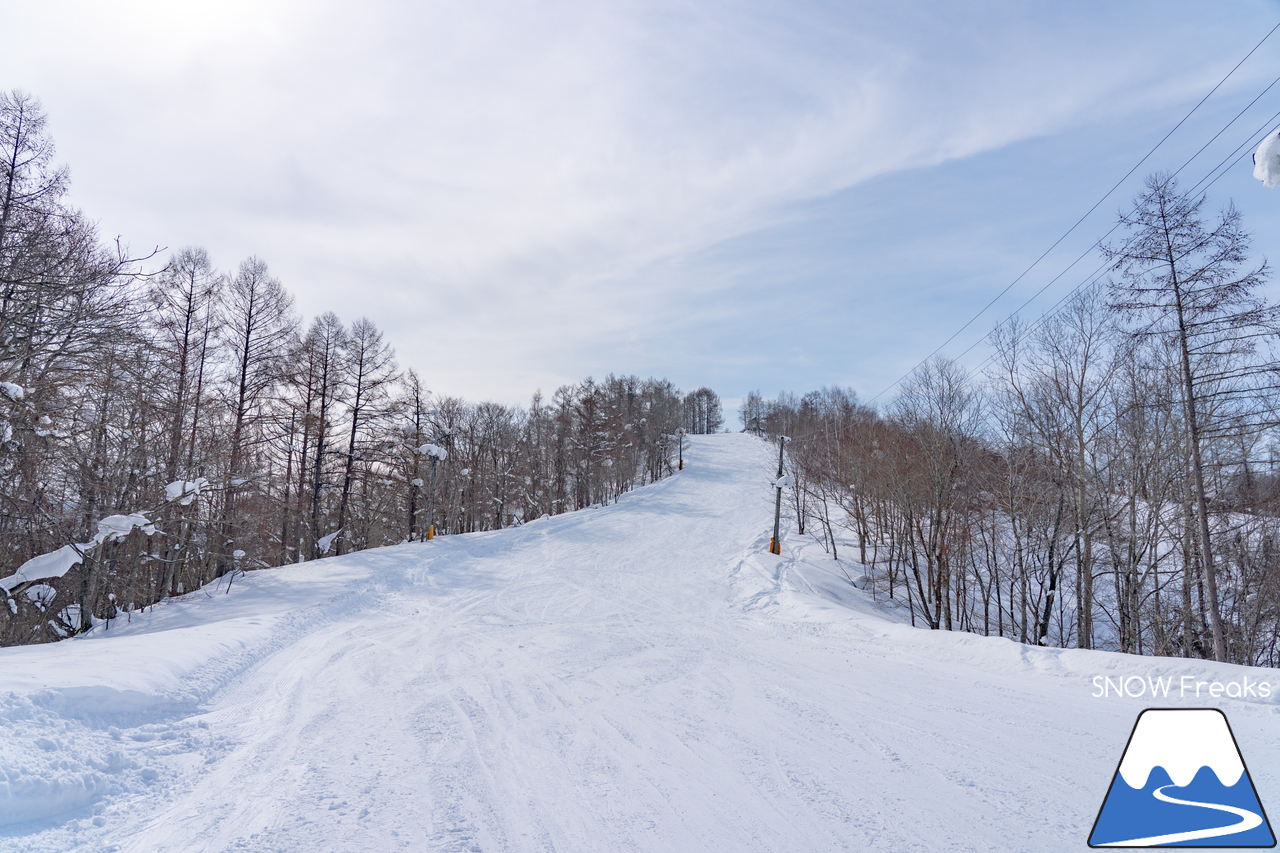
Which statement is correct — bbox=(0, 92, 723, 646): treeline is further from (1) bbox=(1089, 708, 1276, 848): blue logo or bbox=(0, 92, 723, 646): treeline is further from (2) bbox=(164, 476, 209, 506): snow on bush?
(1) bbox=(1089, 708, 1276, 848): blue logo

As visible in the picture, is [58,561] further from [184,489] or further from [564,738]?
[564,738]

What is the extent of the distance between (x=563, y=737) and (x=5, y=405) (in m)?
9.59

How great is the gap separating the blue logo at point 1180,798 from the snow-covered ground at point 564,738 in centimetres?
28

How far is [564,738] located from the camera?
209 inches

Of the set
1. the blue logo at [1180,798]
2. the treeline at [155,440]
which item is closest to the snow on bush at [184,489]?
the treeline at [155,440]

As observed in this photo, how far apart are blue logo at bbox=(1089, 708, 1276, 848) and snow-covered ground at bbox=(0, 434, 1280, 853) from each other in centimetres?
28

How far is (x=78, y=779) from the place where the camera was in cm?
379

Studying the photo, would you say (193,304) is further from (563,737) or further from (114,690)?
(563,737)

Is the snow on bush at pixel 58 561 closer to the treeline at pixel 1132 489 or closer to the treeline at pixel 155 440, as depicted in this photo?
the treeline at pixel 155 440

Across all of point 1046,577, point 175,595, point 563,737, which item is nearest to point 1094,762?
point 563,737

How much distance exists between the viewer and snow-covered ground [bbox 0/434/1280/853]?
3.65 meters

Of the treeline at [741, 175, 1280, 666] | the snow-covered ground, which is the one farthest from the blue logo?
the treeline at [741, 175, 1280, 666]

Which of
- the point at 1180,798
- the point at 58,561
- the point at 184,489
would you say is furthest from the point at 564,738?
the point at 184,489

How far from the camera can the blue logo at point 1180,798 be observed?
3369 mm
